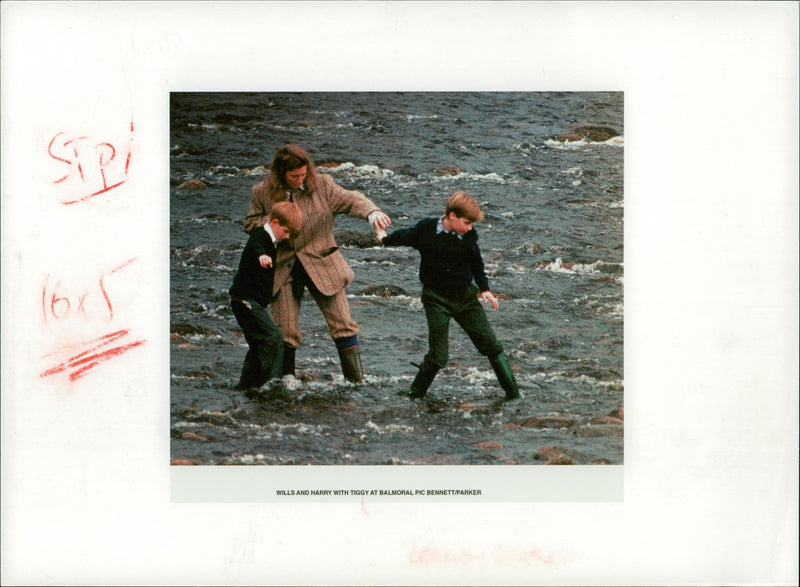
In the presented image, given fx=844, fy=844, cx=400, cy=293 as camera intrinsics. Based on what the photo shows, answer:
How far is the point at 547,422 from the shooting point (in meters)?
3.67

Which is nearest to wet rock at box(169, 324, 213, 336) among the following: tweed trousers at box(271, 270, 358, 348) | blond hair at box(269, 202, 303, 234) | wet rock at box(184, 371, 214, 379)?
wet rock at box(184, 371, 214, 379)

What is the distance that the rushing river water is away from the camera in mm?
3652

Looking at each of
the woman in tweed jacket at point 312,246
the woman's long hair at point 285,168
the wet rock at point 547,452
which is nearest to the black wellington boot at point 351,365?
the woman in tweed jacket at point 312,246

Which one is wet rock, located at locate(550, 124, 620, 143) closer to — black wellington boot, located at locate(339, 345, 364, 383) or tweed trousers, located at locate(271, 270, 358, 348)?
tweed trousers, located at locate(271, 270, 358, 348)

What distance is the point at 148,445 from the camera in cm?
365

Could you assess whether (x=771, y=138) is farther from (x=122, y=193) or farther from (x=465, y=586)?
(x=122, y=193)

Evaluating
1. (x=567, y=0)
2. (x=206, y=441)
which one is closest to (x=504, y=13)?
(x=567, y=0)

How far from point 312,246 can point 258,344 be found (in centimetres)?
49

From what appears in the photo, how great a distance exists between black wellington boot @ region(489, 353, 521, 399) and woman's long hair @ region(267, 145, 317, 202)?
1.10 meters

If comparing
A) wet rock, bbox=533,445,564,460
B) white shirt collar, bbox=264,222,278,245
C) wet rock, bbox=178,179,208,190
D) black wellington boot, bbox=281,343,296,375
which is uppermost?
wet rock, bbox=178,179,208,190

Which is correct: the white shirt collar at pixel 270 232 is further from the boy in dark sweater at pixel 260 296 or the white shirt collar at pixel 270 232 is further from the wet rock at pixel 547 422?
the wet rock at pixel 547 422

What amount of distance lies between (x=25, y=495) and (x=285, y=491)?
1125mm

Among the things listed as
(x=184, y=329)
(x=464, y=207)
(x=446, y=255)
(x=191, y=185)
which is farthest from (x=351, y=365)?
(x=191, y=185)

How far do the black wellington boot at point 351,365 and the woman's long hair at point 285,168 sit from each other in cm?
72
